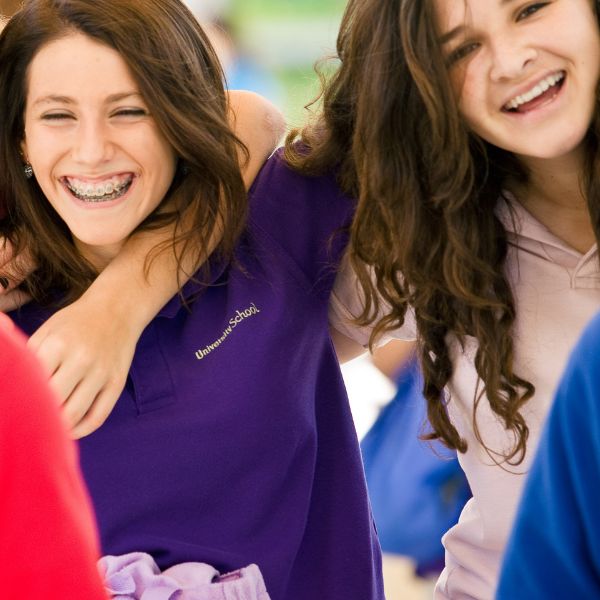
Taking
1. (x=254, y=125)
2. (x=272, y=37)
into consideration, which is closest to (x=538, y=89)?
(x=254, y=125)

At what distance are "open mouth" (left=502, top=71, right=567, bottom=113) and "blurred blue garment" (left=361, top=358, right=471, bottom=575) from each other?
0.87 metres

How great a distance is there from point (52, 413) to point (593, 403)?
0.36m

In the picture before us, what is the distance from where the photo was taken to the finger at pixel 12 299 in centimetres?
168

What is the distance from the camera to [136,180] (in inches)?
64.0

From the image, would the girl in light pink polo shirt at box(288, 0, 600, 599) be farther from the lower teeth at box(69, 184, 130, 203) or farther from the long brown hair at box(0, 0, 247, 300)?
the lower teeth at box(69, 184, 130, 203)

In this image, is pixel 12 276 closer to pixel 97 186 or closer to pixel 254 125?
pixel 97 186

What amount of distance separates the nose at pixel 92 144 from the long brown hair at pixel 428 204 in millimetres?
330

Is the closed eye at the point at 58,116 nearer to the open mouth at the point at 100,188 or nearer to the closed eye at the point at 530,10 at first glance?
the open mouth at the point at 100,188

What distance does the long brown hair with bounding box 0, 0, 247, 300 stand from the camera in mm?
1587

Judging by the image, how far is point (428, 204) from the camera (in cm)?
158

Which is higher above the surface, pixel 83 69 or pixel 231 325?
pixel 83 69

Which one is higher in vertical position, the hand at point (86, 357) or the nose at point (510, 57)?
the nose at point (510, 57)

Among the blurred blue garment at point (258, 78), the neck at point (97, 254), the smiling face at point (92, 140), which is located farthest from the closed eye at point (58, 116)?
the blurred blue garment at point (258, 78)

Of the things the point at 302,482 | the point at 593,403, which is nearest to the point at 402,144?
the point at 302,482
